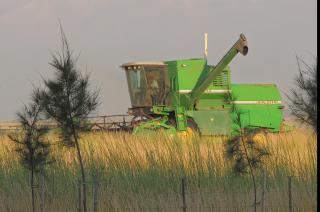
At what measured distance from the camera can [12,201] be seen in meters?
A: 10.8

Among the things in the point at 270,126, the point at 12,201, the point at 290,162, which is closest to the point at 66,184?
the point at 12,201

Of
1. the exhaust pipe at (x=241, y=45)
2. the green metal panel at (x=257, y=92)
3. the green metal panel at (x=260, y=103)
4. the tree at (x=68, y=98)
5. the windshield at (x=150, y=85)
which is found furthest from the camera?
the green metal panel at (x=257, y=92)

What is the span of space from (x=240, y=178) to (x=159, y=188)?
4.11 ft

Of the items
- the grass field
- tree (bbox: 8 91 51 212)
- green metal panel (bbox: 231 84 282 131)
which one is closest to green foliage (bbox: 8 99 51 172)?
tree (bbox: 8 91 51 212)

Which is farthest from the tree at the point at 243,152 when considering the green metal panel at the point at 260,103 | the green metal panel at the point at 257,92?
the green metal panel at the point at 257,92

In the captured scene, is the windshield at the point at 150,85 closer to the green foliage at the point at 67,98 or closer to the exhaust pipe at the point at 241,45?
the exhaust pipe at the point at 241,45

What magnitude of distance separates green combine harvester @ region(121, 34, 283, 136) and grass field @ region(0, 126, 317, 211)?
13.5m

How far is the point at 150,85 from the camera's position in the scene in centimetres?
2800

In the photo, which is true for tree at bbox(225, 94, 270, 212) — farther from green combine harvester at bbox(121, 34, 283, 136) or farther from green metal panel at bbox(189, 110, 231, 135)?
green metal panel at bbox(189, 110, 231, 135)

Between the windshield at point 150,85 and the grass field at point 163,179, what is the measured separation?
14907 millimetres

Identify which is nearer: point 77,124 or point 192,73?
point 77,124

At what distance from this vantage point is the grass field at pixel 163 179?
10320mm

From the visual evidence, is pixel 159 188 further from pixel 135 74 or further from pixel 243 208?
pixel 135 74

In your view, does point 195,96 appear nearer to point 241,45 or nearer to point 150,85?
point 150,85
